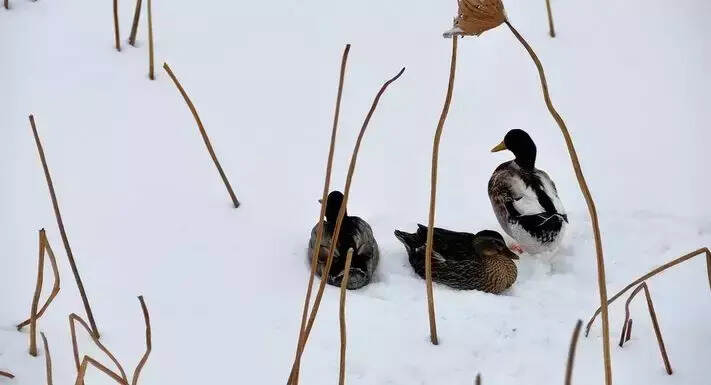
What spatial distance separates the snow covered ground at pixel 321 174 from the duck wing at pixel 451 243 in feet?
0.61

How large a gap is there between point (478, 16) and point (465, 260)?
2083mm

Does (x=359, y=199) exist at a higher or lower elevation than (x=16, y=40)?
lower

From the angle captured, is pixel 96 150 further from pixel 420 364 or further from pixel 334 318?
pixel 420 364

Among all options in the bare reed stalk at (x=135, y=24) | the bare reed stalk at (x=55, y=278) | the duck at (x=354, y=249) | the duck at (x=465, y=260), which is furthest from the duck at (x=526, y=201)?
the bare reed stalk at (x=55, y=278)

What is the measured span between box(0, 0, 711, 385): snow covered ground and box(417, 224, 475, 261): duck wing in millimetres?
187

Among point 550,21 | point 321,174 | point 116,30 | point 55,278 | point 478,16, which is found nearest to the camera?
point 478,16

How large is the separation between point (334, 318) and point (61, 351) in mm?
1051

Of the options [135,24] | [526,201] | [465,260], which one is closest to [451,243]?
[465,260]

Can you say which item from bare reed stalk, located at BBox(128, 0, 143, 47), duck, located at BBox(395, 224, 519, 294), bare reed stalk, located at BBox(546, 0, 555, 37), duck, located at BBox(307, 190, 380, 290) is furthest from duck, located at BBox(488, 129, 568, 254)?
bare reed stalk, located at BBox(128, 0, 143, 47)

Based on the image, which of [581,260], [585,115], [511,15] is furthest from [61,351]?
[511,15]

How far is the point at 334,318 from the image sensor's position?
3.97 meters

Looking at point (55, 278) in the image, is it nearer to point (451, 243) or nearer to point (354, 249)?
point (354, 249)

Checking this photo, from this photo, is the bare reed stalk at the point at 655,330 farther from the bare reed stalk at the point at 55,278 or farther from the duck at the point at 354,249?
the bare reed stalk at the point at 55,278

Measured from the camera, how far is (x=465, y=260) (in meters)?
4.48
